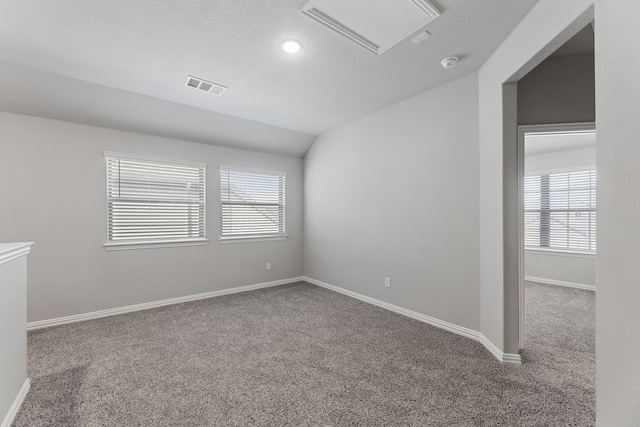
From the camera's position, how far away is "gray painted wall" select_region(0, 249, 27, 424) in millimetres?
1571

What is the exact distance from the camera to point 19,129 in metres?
2.97

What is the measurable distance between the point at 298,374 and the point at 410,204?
2213 mm

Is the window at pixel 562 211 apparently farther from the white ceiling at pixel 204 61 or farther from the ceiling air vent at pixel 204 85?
the ceiling air vent at pixel 204 85

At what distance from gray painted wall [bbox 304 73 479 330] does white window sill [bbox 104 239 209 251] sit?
204 cm

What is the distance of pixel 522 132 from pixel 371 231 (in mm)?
2017

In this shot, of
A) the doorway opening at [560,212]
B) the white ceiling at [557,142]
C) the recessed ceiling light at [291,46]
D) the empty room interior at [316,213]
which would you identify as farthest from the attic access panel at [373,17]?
the doorway opening at [560,212]

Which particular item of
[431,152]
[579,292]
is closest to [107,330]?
[431,152]

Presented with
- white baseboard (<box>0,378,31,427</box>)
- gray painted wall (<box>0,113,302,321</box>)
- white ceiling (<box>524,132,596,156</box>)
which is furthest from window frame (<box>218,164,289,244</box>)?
white ceiling (<box>524,132,596,156</box>)

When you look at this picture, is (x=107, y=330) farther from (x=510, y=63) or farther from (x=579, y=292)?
(x=579, y=292)

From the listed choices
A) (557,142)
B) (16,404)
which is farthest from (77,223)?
(557,142)

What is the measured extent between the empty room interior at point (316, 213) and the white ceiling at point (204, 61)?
22 mm

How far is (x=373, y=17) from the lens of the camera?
1.99 m

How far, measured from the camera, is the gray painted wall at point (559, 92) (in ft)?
8.12

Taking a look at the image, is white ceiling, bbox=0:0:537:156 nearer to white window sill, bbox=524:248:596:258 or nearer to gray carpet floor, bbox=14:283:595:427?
gray carpet floor, bbox=14:283:595:427
